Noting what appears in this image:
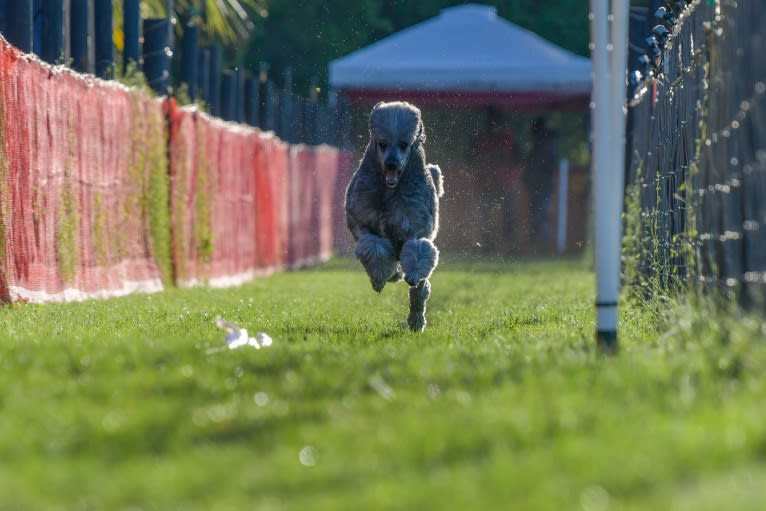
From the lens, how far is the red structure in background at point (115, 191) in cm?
1157

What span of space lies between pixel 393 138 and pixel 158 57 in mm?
8877

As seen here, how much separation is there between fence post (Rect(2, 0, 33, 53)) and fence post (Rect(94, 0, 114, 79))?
3.31 metres

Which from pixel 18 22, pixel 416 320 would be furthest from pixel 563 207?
pixel 416 320

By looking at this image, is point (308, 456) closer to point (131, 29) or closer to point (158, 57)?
point (131, 29)

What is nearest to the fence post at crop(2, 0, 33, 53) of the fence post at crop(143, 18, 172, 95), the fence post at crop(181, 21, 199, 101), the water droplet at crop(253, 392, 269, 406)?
the fence post at crop(143, 18, 172, 95)

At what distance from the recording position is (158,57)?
1812cm

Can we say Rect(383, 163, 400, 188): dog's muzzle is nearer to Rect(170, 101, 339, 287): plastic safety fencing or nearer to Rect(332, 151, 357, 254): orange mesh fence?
Rect(170, 101, 339, 287): plastic safety fencing

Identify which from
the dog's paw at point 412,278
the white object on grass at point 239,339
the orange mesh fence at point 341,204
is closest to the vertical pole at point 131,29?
the dog's paw at point 412,278

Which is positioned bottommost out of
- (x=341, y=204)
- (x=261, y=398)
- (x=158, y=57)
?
(x=341, y=204)

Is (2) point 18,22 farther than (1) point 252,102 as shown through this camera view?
No

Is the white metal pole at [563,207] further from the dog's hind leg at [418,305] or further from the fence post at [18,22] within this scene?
the dog's hind leg at [418,305]

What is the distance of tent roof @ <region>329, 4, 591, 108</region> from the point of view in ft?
113

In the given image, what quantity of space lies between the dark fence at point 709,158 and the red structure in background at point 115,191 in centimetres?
465

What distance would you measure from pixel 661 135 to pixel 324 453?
6875mm
